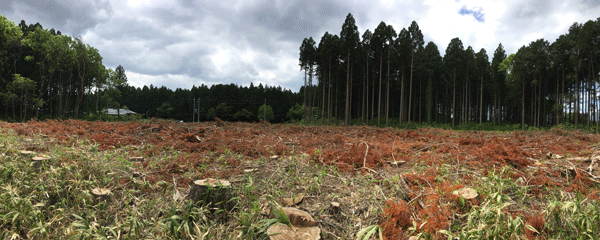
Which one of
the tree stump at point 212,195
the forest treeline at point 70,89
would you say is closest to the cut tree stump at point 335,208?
the tree stump at point 212,195

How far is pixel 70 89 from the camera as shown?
32.5 m

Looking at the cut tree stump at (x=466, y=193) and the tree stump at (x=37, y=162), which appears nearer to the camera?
the cut tree stump at (x=466, y=193)

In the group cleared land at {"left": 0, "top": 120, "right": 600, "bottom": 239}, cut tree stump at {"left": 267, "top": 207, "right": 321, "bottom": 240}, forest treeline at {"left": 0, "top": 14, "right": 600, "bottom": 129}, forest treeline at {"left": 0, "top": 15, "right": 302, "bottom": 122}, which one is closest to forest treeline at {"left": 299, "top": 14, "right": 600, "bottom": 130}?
forest treeline at {"left": 0, "top": 14, "right": 600, "bottom": 129}

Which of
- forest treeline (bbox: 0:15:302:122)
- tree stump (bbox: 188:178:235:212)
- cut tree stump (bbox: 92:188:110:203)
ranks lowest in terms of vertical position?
cut tree stump (bbox: 92:188:110:203)

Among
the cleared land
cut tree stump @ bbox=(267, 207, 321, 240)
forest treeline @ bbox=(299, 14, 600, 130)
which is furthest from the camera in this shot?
forest treeline @ bbox=(299, 14, 600, 130)

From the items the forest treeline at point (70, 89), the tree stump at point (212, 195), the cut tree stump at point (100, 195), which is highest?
the forest treeline at point (70, 89)

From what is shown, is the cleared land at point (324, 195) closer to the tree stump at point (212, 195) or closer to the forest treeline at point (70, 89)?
the tree stump at point (212, 195)

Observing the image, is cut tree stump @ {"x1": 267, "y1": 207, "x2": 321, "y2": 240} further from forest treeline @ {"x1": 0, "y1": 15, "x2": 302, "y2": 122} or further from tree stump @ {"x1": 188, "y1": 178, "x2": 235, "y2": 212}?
forest treeline @ {"x1": 0, "y1": 15, "x2": 302, "y2": 122}

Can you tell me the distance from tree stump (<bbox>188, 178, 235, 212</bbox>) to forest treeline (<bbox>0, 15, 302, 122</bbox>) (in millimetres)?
32179

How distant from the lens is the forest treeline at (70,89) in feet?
83.3

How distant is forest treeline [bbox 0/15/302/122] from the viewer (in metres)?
25.4

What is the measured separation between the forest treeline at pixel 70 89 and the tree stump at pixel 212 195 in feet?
106

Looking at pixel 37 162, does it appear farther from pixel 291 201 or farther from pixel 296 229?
pixel 296 229

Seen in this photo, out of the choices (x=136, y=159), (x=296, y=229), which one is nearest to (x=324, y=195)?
(x=296, y=229)
